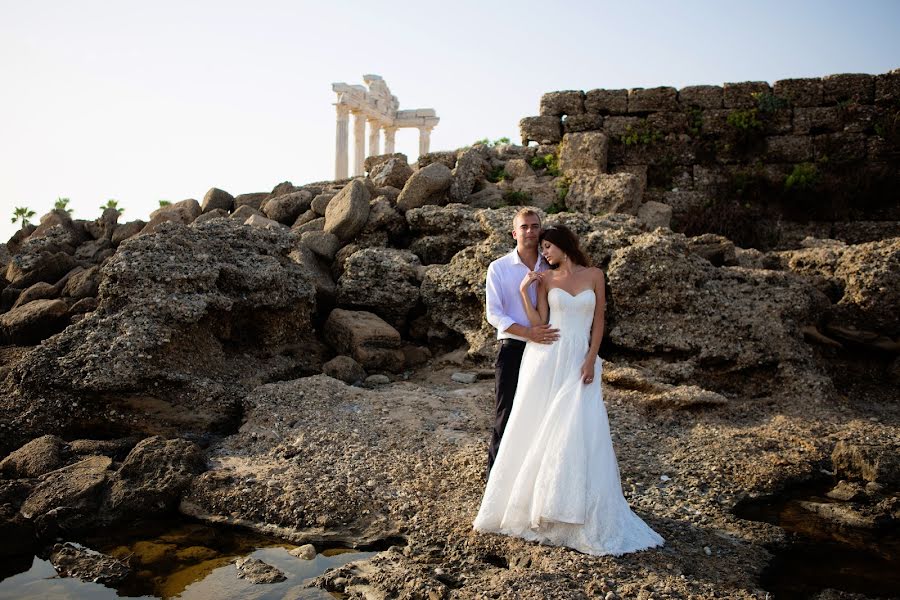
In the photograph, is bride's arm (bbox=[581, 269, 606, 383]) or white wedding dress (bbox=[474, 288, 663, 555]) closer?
white wedding dress (bbox=[474, 288, 663, 555])

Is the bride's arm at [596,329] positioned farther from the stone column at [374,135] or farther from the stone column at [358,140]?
the stone column at [374,135]

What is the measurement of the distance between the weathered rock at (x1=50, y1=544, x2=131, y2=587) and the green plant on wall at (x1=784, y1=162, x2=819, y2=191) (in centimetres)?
1284

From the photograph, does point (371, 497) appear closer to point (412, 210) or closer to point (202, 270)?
point (202, 270)

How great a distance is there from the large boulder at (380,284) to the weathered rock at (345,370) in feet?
4.36

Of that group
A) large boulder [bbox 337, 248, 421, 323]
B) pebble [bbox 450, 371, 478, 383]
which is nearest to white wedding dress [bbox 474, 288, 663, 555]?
pebble [bbox 450, 371, 478, 383]

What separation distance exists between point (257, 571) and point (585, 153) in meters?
11.2

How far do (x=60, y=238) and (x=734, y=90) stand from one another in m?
12.9

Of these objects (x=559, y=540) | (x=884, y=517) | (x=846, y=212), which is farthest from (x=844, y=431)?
(x=846, y=212)

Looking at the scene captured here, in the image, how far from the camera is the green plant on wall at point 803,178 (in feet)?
45.9

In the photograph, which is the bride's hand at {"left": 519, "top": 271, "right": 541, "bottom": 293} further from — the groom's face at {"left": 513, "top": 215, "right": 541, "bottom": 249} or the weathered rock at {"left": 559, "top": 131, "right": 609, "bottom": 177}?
the weathered rock at {"left": 559, "top": 131, "right": 609, "bottom": 177}

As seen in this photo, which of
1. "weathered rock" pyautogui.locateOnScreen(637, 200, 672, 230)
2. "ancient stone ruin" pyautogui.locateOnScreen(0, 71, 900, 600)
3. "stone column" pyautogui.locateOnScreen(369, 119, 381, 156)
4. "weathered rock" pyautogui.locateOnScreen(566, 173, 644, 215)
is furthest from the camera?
"stone column" pyautogui.locateOnScreen(369, 119, 381, 156)

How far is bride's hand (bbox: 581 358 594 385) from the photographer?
5238 millimetres

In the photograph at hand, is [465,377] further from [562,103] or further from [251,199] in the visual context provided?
[562,103]

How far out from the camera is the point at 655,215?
1218 centimetres
